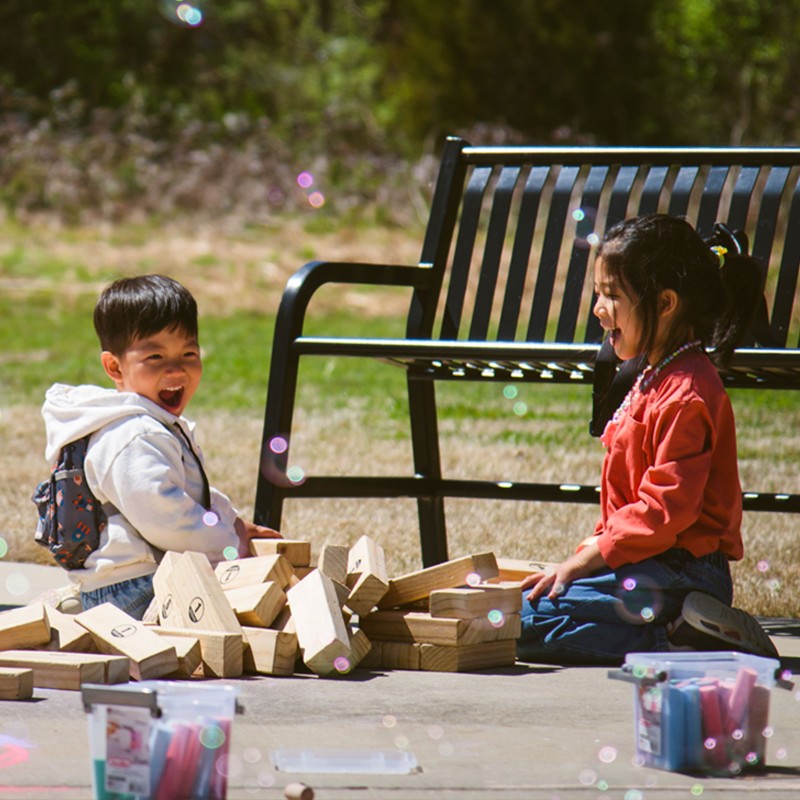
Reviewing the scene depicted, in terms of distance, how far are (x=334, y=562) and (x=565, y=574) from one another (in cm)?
51

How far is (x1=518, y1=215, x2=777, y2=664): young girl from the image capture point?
3072 millimetres

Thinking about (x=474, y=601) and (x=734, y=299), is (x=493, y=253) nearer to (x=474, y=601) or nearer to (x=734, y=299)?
(x=734, y=299)

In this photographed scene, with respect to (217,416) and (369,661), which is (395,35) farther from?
(369,661)

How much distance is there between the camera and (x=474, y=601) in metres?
3.03

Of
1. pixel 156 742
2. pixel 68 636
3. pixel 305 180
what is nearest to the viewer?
pixel 156 742

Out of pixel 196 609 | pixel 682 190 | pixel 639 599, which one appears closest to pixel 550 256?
pixel 682 190

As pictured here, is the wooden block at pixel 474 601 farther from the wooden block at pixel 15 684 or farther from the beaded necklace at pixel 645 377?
the wooden block at pixel 15 684

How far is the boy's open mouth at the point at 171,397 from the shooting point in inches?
140

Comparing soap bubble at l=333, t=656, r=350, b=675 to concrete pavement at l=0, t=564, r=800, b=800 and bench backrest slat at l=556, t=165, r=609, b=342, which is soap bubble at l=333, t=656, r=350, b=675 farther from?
bench backrest slat at l=556, t=165, r=609, b=342

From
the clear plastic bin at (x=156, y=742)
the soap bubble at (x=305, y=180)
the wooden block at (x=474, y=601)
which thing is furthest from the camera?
the soap bubble at (x=305, y=180)

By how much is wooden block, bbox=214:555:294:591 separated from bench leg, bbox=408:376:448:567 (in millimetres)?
945

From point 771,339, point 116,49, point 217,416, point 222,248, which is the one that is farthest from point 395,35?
point 771,339

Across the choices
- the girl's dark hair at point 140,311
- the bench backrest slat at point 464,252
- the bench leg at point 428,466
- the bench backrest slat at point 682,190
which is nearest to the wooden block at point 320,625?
the girl's dark hair at point 140,311

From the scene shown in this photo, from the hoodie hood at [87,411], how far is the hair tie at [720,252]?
132cm
